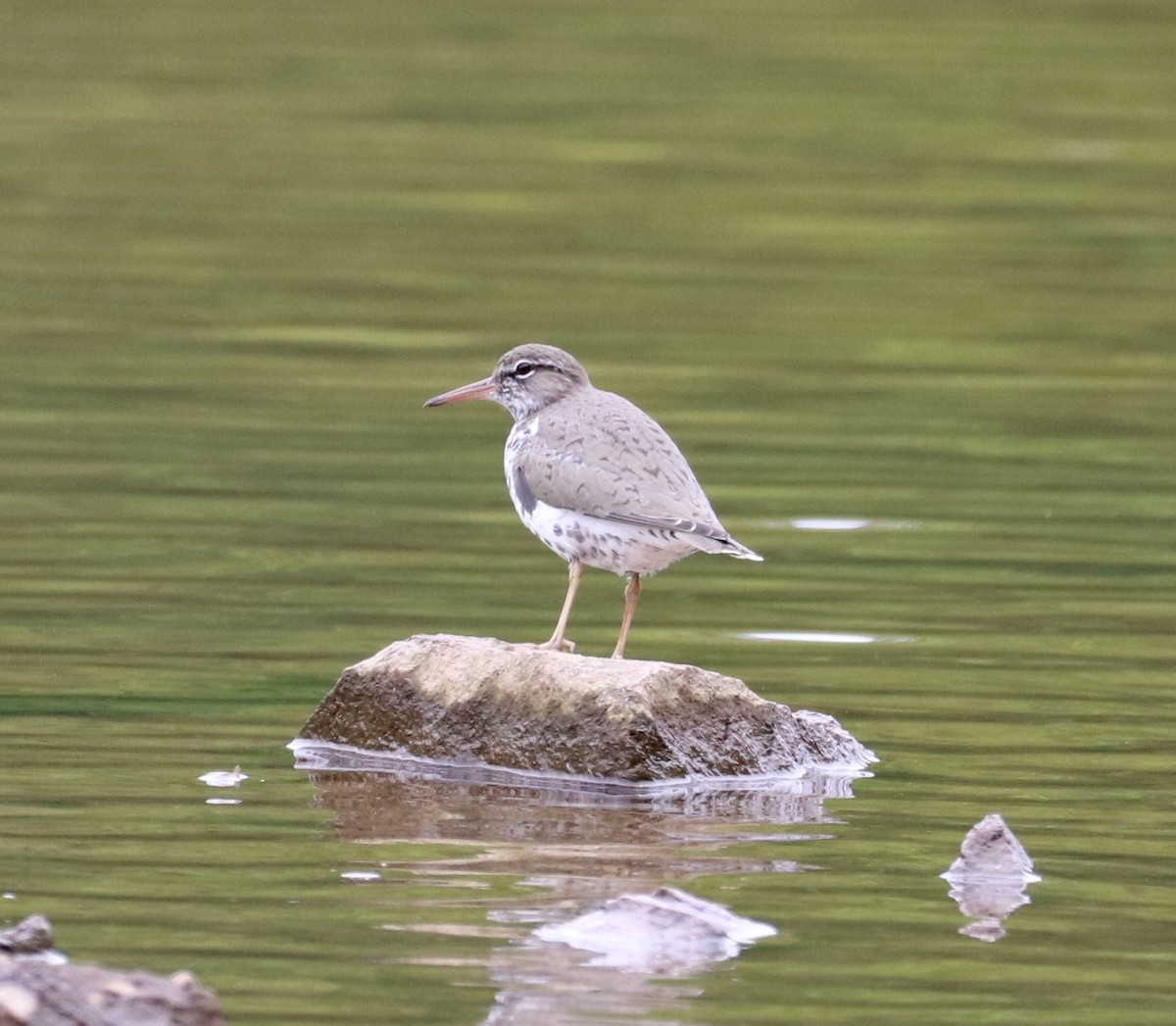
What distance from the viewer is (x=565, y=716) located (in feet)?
33.2

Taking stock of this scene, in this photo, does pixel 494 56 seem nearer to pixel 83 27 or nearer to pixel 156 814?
pixel 83 27

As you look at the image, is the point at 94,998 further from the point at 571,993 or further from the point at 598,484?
the point at 598,484

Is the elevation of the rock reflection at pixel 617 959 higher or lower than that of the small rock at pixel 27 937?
lower

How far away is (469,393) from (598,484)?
60.1 inches

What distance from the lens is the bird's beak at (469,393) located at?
11.4m

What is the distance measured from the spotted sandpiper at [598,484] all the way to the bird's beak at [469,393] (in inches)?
9.8

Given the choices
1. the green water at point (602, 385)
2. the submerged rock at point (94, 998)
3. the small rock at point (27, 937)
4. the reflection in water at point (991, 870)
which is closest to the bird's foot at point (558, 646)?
the green water at point (602, 385)

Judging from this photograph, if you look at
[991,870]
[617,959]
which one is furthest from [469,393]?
[617,959]

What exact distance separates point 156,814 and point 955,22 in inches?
881

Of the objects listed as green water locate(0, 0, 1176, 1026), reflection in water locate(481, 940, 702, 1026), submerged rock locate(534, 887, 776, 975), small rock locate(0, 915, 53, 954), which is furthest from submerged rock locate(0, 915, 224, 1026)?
submerged rock locate(534, 887, 776, 975)

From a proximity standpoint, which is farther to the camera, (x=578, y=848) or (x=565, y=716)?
(x=565, y=716)

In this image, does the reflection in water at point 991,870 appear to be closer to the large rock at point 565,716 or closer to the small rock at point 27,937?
the large rock at point 565,716

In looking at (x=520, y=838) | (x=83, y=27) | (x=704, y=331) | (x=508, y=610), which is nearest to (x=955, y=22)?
(x=83, y=27)

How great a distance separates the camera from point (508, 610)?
12.4 metres
